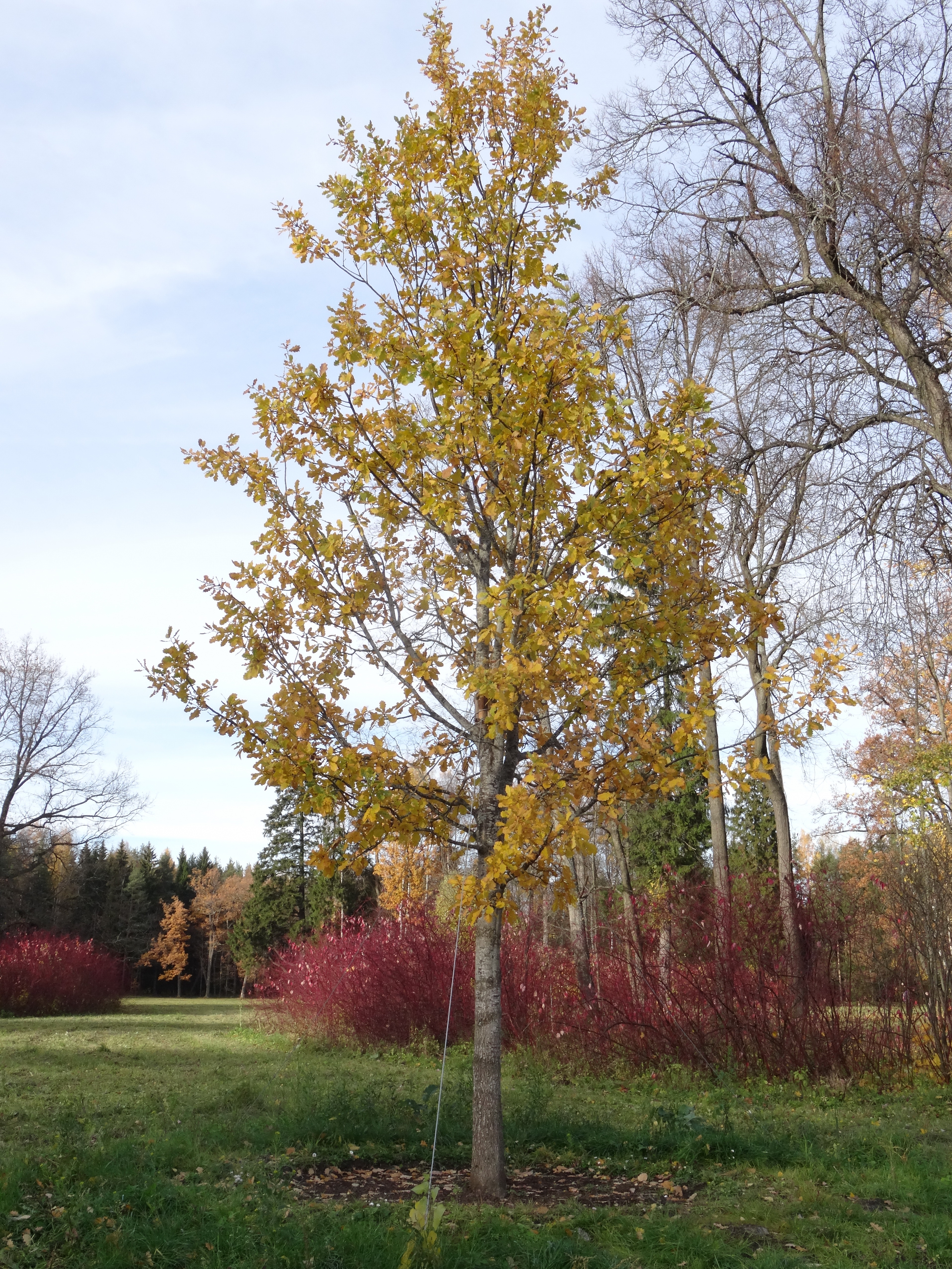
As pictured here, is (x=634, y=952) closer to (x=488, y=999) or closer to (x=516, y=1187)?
(x=516, y=1187)

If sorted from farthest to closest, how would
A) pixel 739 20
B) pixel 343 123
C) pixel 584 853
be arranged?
pixel 739 20 < pixel 343 123 < pixel 584 853

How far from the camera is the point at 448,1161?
559 centimetres

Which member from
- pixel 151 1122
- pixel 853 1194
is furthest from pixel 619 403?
pixel 151 1122

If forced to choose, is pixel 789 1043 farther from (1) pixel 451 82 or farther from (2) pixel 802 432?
(1) pixel 451 82

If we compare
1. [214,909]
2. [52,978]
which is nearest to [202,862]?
[214,909]

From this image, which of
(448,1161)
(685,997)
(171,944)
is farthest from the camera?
(171,944)

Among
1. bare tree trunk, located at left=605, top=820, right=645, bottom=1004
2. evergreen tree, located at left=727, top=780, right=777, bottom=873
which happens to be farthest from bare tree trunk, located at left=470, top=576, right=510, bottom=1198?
evergreen tree, located at left=727, top=780, right=777, bottom=873

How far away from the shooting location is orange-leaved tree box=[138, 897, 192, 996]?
132ft

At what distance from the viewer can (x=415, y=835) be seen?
4.48 metres

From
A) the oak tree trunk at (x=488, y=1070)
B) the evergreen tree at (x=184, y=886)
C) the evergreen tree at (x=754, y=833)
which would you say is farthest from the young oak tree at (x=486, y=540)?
the evergreen tree at (x=184, y=886)

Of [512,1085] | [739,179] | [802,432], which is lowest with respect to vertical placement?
[512,1085]

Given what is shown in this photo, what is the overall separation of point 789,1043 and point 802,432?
5.43 m

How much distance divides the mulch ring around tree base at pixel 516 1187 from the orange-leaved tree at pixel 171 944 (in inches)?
1498

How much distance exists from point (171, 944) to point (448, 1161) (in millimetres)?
40034
